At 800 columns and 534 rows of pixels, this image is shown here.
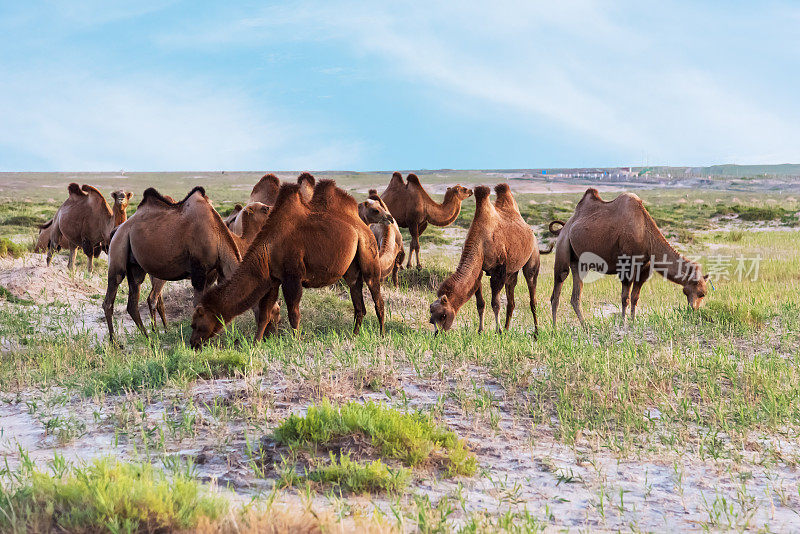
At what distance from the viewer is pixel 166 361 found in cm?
668

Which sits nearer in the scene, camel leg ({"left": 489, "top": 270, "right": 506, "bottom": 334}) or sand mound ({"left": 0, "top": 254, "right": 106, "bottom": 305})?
camel leg ({"left": 489, "top": 270, "right": 506, "bottom": 334})

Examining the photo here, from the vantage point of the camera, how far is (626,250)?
11477 millimetres

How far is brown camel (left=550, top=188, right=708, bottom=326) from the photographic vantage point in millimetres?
11469

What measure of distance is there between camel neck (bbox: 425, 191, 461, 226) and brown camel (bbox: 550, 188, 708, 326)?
18.7ft

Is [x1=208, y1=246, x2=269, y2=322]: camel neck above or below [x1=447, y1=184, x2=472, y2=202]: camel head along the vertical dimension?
below

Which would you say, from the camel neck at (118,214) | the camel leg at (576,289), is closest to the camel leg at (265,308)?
the camel leg at (576,289)

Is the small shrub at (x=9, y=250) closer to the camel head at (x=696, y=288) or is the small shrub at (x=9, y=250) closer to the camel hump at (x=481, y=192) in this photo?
the camel hump at (x=481, y=192)

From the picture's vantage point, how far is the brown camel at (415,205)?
56.2 ft

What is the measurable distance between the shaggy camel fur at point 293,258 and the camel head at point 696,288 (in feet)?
19.0

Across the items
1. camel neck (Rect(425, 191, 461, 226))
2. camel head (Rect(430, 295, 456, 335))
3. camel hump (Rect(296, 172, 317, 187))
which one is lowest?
camel head (Rect(430, 295, 456, 335))

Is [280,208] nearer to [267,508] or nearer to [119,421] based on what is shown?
[119,421]

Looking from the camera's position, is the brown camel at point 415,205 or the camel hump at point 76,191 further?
the brown camel at point 415,205

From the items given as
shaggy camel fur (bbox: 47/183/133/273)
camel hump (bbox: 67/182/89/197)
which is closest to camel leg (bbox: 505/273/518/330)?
shaggy camel fur (bbox: 47/183/133/273)

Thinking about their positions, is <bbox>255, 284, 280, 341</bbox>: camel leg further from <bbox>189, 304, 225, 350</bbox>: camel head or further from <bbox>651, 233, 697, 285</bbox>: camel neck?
<bbox>651, 233, 697, 285</bbox>: camel neck
